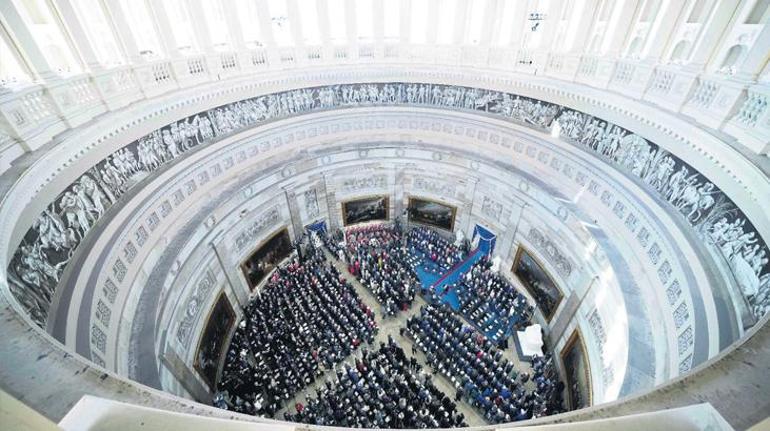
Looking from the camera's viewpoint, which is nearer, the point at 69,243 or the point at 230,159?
the point at 69,243

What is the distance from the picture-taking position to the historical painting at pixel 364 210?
1852cm

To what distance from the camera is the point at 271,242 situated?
15.7 meters

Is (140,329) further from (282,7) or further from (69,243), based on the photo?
(282,7)

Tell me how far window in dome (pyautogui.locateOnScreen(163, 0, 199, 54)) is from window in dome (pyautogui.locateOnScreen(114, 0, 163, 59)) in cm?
79

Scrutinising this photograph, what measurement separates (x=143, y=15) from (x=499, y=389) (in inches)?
712

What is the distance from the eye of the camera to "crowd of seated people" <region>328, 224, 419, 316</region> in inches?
586

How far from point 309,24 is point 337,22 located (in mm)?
1407

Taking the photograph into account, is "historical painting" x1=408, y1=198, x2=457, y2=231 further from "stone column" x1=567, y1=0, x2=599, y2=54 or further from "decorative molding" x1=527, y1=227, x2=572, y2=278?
"stone column" x1=567, y1=0, x2=599, y2=54

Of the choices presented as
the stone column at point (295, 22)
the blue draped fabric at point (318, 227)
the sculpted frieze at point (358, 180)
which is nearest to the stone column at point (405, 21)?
the sculpted frieze at point (358, 180)

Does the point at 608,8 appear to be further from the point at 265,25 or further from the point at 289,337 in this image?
the point at 289,337

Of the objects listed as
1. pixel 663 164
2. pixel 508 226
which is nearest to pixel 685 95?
pixel 663 164

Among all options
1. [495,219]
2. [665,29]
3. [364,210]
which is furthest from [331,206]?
[665,29]

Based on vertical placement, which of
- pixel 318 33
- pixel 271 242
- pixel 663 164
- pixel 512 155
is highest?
pixel 318 33

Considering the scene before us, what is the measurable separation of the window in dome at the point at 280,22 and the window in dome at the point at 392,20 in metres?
4.58
